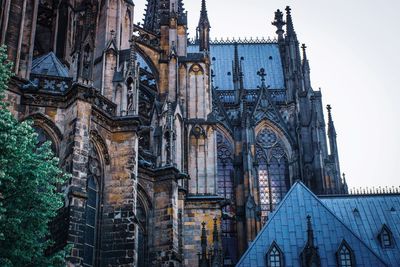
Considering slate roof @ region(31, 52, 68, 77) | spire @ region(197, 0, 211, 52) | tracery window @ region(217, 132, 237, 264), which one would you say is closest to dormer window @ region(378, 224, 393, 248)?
tracery window @ region(217, 132, 237, 264)

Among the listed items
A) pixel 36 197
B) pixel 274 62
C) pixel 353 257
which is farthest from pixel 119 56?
pixel 274 62

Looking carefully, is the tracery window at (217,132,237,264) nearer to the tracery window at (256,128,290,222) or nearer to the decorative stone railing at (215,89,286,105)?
the tracery window at (256,128,290,222)

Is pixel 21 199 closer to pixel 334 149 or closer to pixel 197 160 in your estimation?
pixel 197 160

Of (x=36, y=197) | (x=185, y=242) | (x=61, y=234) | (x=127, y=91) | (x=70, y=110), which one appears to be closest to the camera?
(x=36, y=197)

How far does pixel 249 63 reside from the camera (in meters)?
46.0

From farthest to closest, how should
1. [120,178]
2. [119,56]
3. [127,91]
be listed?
[119,56] < [127,91] < [120,178]

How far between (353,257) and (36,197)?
16714mm

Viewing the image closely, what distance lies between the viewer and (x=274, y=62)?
150 ft

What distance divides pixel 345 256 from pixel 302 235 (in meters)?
2.15

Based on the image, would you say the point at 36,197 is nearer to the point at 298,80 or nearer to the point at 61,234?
the point at 61,234

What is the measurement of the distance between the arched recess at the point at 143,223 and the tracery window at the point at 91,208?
3127 millimetres

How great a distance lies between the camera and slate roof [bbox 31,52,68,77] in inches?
781

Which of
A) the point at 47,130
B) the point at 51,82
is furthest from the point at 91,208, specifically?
the point at 51,82

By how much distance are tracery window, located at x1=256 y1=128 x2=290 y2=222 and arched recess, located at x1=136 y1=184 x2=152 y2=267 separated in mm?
14244
